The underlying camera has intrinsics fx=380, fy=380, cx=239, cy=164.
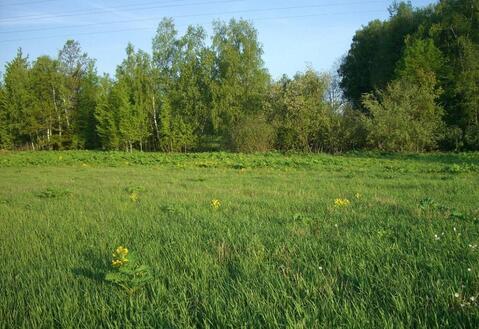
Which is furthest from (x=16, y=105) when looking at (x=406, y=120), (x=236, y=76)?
(x=406, y=120)

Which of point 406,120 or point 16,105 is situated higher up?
point 16,105

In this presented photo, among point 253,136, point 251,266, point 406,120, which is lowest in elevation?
point 251,266

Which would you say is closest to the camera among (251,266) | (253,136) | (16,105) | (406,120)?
(251,266)

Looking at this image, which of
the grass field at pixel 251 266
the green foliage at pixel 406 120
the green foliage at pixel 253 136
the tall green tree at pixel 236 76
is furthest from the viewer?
the tall green tree at pixel 236 76

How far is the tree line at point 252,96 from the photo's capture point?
30.1 meters

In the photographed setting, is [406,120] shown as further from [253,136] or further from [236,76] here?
[236,76]

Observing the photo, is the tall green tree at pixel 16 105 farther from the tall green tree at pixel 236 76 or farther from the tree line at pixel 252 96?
the tall green tree at pixel 236 76

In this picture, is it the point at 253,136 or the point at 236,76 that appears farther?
the point at 236,76

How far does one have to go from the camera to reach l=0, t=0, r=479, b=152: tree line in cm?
3012

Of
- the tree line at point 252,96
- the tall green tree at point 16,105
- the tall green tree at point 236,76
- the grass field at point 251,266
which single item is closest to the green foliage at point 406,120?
the tree line at point 252,96

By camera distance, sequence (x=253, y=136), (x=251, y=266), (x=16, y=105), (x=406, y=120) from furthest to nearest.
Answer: (x=16, y=105) < (x=253, y=136) < (x=406, y=120) < (x=251, y=266)

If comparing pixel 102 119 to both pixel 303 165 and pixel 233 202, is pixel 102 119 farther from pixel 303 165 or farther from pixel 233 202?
pixel 233 202

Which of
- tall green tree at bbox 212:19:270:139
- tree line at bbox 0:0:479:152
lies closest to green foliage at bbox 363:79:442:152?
tree line at bbox 0:0:479:152

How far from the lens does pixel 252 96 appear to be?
3934 centimetres
